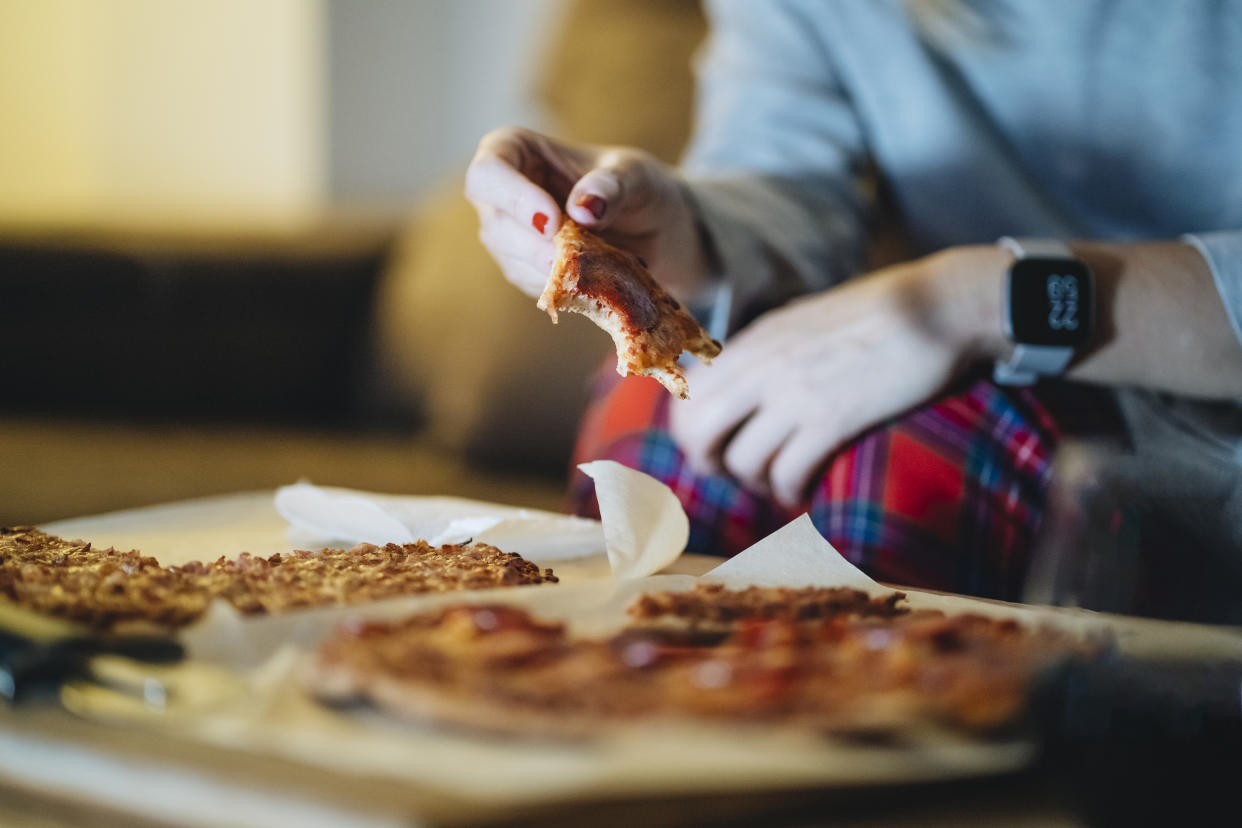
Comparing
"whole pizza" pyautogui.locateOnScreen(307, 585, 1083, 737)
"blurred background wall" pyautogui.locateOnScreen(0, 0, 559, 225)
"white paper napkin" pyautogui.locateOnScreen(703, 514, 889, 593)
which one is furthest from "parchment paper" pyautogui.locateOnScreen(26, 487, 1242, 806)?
"blurred background wall" pyautogui.locateOnScreen(0, 0, 559, 225)

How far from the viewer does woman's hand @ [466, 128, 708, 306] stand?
0.56 meters

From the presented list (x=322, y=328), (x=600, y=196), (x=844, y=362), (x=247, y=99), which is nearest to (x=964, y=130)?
(x=844, y=362)

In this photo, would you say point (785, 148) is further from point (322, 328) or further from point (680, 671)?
point (322, 328)

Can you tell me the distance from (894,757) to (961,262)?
1.54ft

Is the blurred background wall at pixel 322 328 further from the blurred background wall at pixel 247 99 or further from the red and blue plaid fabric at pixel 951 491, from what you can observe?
the red and blue plaid fabric at pixel 951 491

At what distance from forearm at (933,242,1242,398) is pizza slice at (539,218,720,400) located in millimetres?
220

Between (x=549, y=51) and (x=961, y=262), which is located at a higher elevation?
(x=549, y=51)

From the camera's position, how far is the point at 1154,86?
761mm

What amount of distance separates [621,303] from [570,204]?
0.07 m

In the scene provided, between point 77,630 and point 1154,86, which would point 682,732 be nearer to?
point 77,630

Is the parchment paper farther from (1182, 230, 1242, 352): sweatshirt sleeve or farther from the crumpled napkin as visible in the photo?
(1182, 230, 1242, 352): sweatshirt sleeve

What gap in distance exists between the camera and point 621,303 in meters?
0.52

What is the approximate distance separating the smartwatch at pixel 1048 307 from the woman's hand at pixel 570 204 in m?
0.21

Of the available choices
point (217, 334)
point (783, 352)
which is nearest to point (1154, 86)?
point (783, 352)
